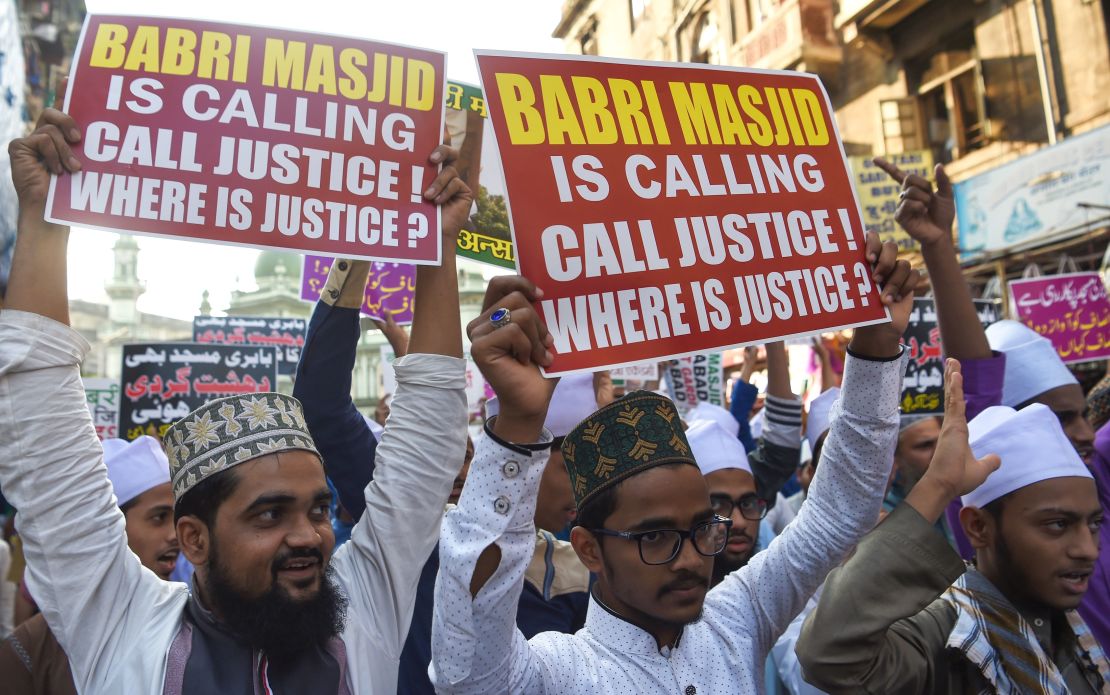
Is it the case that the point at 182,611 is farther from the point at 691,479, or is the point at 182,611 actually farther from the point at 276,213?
the point at 691,479

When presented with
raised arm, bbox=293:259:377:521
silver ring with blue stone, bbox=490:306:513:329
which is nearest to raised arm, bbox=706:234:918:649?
silver ring with blue stone, bbox=490:306:513:329

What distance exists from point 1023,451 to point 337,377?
182 centimetres

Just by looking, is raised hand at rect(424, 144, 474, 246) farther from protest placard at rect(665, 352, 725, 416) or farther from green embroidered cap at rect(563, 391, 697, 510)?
protest placard at rect(665, 352, 725, 416)

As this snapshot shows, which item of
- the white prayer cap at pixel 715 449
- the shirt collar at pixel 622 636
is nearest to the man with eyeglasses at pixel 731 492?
the white prayer cap at pixel 715 449

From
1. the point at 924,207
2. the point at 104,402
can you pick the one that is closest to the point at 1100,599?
the point at 924,207

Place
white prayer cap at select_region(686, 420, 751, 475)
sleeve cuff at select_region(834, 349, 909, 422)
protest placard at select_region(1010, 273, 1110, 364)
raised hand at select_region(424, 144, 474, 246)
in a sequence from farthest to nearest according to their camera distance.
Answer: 1. protest placard at select_region(1010, 273, 1110, 364)
2. white prayer cap at select_region(686, 420, 751, 475)
3. raised hand at select_region(424, 144, 474, 246)
4. sleeve cuff at select_region(834, 349, 909, 422)

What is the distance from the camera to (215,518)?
6.55 feet

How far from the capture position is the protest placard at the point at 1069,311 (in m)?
6.75

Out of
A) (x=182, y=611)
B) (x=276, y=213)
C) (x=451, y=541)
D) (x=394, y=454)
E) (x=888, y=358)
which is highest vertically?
(x=276, y=213)

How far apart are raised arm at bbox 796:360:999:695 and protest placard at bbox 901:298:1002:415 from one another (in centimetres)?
221

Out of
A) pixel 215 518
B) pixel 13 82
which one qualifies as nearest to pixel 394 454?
pixel 215 518

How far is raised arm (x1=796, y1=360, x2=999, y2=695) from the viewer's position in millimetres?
1876

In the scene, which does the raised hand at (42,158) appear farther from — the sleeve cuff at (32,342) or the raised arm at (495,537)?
the raised arm at (495,537)

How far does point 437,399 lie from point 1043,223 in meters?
10.6
